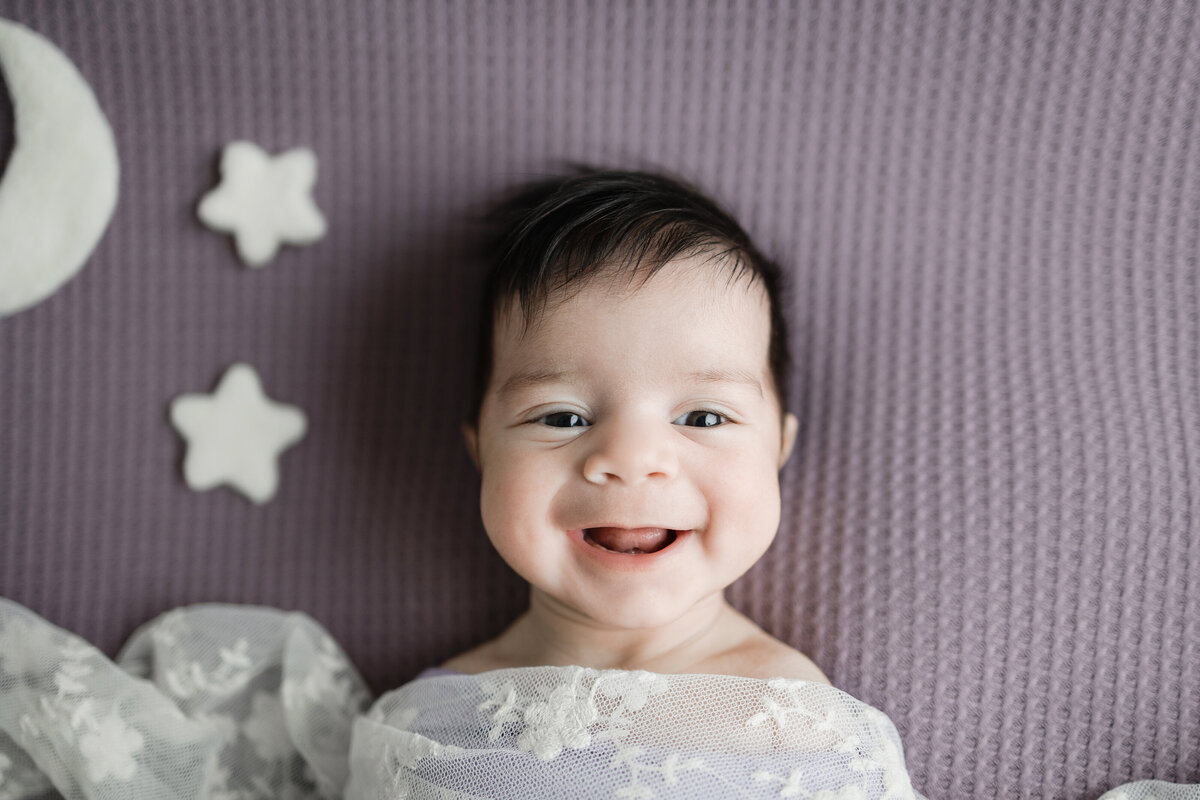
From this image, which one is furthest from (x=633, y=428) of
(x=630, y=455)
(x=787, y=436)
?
(x=787, y=436)

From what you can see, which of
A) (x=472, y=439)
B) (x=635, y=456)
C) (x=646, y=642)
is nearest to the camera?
(x=635, y=456)

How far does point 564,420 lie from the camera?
97 centimetres

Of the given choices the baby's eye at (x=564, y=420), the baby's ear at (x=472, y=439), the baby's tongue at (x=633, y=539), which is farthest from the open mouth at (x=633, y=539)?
the baby's ear at (x=472, y=439)

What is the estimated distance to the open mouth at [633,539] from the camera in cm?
96

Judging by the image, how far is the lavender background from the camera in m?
1.11

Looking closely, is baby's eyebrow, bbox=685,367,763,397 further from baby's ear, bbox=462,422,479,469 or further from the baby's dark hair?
baby's ear, bbox=462,422,479,469

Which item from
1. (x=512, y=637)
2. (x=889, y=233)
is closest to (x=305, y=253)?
(x=512, y=637)

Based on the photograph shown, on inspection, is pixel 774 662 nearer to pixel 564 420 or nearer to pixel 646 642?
pixel 646 642

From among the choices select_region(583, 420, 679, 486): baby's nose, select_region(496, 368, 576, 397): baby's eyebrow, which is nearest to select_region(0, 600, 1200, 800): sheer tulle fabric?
select_region(583, 420, 679, 486): baby's nose

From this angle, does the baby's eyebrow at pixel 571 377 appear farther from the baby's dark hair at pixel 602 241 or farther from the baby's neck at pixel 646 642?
the baby's neck at pixel 646 642

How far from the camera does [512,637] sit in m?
1.11

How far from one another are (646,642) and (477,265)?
567 millimetres

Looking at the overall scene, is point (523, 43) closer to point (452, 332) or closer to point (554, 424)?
point (452, 332)

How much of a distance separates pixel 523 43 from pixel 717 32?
0.27 metres
